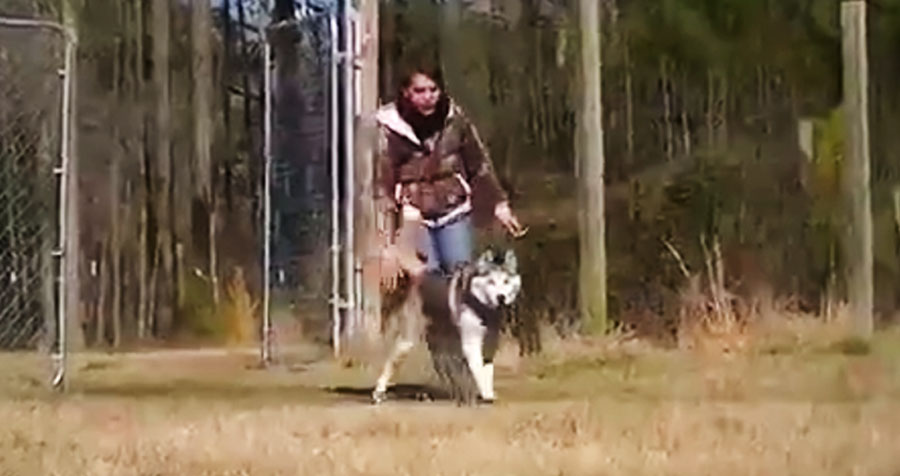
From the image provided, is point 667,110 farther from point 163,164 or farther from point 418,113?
point 163,164

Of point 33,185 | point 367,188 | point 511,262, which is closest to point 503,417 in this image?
point 511,262

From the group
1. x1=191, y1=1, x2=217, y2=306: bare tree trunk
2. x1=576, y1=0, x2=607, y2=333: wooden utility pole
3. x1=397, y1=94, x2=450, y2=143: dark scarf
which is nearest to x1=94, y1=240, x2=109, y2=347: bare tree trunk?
x1=191, y1=1, x2=217, y2=306: bare tree trunk

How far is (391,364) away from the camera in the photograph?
5.01ft

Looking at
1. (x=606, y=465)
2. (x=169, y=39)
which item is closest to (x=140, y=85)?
(x=169, y=39)

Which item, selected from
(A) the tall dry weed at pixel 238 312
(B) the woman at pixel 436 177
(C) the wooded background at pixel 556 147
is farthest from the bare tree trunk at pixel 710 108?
(A) the tall dry weed at pixel 238 312

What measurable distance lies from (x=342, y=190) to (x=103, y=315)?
10.3 inches

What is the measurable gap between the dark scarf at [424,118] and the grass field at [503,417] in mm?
215

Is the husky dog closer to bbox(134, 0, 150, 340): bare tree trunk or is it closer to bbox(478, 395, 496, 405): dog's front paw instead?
bbox(478, 395, 496, 405): dog's front paw

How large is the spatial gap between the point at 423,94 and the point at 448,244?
5.9 inches

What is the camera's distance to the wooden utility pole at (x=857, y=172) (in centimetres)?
153

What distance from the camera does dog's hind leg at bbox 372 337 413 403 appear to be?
1.52 meters

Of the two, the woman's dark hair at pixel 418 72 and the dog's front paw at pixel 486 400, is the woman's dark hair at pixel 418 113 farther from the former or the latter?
the dog's front paw at pixel 486 400

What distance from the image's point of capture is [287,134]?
156 cm

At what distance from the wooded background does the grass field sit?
0.04 metres
